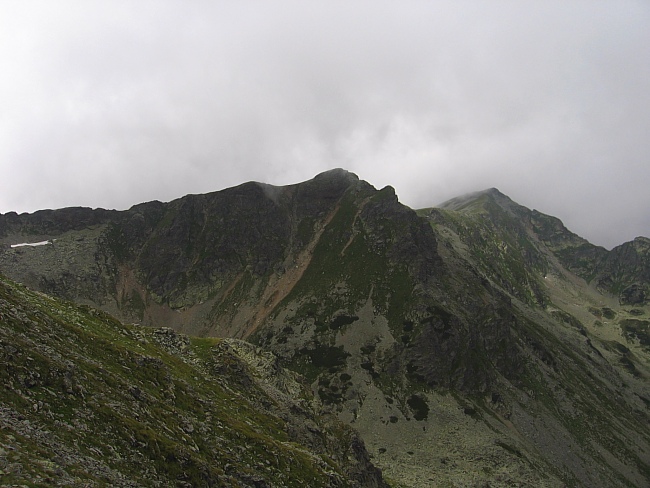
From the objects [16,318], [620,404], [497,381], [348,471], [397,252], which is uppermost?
[397,252]

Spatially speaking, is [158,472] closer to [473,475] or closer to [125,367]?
[125,367]

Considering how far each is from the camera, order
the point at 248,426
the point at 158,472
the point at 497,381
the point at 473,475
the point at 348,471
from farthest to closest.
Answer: the point at 497,381 < the point at 473,475 < the point at 348,471 < the point at 248,426 < the point at 158,472

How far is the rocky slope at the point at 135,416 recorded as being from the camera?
20375mm

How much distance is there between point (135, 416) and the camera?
27422mm

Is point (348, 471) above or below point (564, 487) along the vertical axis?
A: above

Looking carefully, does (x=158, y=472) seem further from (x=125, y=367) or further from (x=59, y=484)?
(x=125, y=367)

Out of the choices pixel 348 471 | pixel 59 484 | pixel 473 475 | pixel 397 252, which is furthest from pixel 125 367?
pixel 397 252

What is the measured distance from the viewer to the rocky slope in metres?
A: 20.4

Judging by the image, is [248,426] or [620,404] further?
[620,404]

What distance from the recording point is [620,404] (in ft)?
638

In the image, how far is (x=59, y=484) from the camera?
1691 cm

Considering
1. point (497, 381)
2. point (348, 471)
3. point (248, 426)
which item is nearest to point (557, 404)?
point (497, 381)

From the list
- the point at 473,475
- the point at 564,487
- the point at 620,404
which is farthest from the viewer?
the point at 620,404

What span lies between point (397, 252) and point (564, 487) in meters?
111
